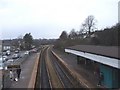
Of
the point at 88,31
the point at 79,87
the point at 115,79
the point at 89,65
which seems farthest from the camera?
the point at 88,31

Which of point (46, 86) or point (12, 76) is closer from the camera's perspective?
point (46, 86)

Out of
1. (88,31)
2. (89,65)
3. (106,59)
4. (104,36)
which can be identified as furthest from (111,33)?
(88,31)

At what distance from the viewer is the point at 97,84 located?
84.4 feet

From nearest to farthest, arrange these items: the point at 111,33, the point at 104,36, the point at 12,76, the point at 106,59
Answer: the point at 106,59 < the point at 12,76 < the point at 111,33 < the point at 104,36

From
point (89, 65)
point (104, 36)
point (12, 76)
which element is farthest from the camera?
point (104, 36)

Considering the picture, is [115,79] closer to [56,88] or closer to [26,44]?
[56,88]

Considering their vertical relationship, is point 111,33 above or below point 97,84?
above

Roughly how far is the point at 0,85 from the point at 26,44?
9954 cm

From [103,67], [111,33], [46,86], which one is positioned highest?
[111,33]

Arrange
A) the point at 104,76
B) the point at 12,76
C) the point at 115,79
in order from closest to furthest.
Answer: the point at 115,79, the point at 104,76, the point at 12,76

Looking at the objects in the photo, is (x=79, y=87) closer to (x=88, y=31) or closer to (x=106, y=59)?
(x=106, y=59)

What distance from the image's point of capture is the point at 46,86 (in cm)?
2755

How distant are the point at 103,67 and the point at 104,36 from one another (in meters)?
36.3

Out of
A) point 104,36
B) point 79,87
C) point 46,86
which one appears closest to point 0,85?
point 46,86
